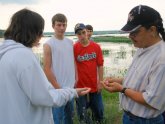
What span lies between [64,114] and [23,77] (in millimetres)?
2674

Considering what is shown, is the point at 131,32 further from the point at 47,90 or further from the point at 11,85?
Answer: the point at 11,85

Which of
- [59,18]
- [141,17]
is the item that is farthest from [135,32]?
[59,18]

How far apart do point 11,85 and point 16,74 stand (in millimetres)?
106

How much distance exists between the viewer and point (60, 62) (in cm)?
525

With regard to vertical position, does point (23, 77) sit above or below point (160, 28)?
below

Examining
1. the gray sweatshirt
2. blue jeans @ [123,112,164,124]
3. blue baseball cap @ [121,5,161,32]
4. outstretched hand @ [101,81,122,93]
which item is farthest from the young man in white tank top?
blue baseball cap @ [121,5,161,32]

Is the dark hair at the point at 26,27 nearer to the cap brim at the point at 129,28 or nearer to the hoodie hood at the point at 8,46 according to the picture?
the hoodie hood at the point at 8,46

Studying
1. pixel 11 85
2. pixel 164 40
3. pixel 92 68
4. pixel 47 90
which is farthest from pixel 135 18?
pixel 92 68

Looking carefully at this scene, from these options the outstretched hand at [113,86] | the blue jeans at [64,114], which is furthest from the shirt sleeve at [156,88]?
the blue jeans at [64,114]

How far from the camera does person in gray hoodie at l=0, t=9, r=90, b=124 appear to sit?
9.07ft

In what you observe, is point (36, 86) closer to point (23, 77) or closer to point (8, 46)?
point (23, 77)

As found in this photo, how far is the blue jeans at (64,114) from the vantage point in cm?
527

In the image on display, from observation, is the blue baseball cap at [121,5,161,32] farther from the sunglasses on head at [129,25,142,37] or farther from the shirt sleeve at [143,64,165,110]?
the shirt sleeve at [143,64,165,110]

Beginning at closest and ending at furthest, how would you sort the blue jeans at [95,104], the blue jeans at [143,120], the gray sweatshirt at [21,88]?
1. the gray sweatshirt at [21,88]
2. the blue jeans at [143,120]
3. the blue jeans at [95,104]
